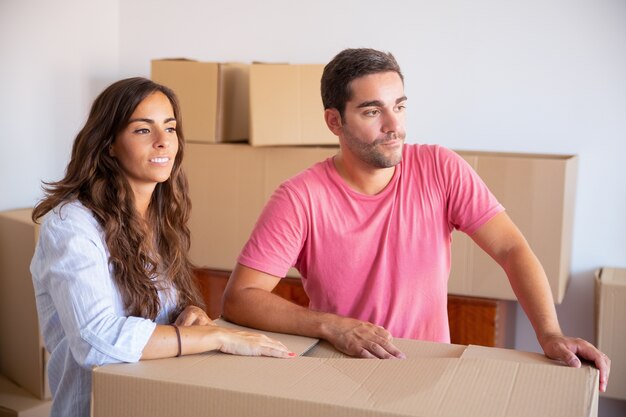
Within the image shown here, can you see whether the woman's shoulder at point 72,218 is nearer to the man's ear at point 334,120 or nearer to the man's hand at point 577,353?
the man's ear at point 334,120

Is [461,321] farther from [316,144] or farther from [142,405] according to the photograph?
[142,405]

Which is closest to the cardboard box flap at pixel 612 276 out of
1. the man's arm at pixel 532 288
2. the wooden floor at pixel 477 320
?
the wooden floor at pixel 477 320

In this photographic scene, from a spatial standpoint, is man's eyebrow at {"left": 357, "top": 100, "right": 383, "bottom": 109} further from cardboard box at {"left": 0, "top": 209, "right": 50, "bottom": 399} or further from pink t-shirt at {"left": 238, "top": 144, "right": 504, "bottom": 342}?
cardboard box at {"left": 0, "top": 209, "right": 50, "bottom": 399}

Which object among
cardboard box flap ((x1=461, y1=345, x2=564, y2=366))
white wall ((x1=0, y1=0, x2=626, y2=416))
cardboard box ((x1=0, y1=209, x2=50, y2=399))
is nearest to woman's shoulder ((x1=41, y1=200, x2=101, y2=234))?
cardboard box flap ((x1=461, y1=345, x2=564, y2=366))

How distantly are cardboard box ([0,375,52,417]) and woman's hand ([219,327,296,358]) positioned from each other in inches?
62.3

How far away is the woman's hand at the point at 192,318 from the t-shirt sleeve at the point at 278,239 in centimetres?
17

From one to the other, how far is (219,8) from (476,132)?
45.8 inches

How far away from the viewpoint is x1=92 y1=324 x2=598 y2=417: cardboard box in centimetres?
104

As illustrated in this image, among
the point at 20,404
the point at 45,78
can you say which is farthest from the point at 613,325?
Answer: the point at 45,78

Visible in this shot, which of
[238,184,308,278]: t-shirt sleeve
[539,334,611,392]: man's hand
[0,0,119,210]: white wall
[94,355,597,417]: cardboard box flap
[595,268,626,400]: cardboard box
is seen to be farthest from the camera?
[0,0,119,210]: white wall

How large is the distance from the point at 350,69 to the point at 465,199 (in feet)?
1.22

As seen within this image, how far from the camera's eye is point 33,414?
2.64 metres

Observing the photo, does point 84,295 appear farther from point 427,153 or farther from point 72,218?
point 427,153

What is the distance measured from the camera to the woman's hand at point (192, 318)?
1.49m
